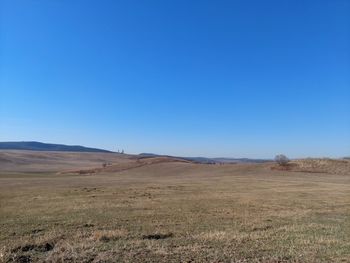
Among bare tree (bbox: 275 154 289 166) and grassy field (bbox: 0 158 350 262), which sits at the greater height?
bare tree (bbox: 275 154 289 166)

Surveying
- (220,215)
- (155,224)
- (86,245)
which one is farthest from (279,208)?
(86,245)

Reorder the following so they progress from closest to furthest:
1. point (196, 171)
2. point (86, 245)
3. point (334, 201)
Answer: point (86, 245) → point (334, 201) → point (196, 171)

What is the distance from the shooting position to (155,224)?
18562 mm

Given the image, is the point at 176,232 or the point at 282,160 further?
the point at 282,160

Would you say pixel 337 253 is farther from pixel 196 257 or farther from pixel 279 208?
pixel 279 208

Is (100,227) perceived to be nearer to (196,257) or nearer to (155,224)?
(155,224)

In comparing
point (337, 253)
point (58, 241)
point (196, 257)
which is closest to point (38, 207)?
point (58, 241)

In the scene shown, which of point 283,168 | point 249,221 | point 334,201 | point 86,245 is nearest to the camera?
point 86,245

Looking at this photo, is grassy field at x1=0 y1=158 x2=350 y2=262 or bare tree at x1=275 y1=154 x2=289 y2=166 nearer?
grassy field at x1=0 y1=158 x2=350 y2=262

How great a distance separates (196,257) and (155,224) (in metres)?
6.76

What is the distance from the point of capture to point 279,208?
25016mm

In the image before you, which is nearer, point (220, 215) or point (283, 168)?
point (220, 215)

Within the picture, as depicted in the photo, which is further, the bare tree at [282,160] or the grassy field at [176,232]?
the bare tree at [282,160]

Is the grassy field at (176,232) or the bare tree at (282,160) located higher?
the bare tree at (282,160)
